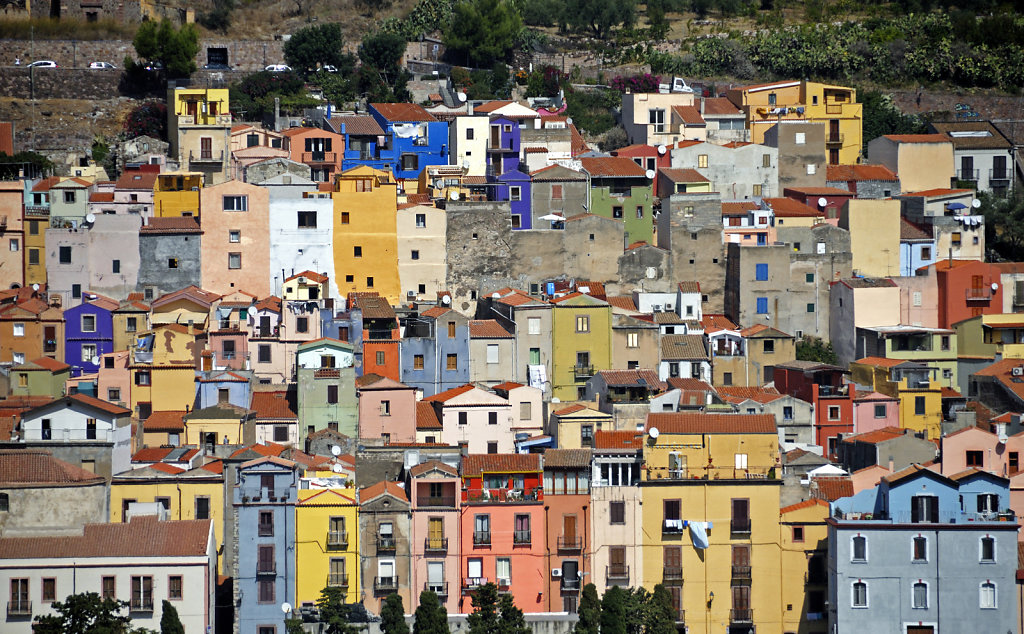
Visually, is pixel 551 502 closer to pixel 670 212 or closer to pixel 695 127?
pixel 670 212

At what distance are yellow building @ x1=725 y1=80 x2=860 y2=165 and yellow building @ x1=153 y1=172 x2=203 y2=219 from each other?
19157mm

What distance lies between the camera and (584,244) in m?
60.7

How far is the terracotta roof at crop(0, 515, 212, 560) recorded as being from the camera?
45.4 metres

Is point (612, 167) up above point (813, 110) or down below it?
below

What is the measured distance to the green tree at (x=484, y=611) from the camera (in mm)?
45250

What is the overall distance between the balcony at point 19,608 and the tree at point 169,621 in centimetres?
300

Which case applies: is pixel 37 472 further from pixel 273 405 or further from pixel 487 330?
pixel 487 330

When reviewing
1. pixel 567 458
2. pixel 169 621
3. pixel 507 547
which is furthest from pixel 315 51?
pixel 169 621

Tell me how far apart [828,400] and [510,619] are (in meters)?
13.5

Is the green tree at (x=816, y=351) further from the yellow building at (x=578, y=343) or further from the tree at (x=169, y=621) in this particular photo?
the tree at (x=169, y=621)

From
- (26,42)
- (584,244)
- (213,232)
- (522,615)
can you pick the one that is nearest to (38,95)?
(26,42)

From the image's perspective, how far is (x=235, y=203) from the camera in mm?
59938

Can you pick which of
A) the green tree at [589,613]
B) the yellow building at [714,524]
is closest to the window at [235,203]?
the yellow building at [714,524]

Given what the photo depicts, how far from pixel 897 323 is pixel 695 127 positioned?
11860 mm
